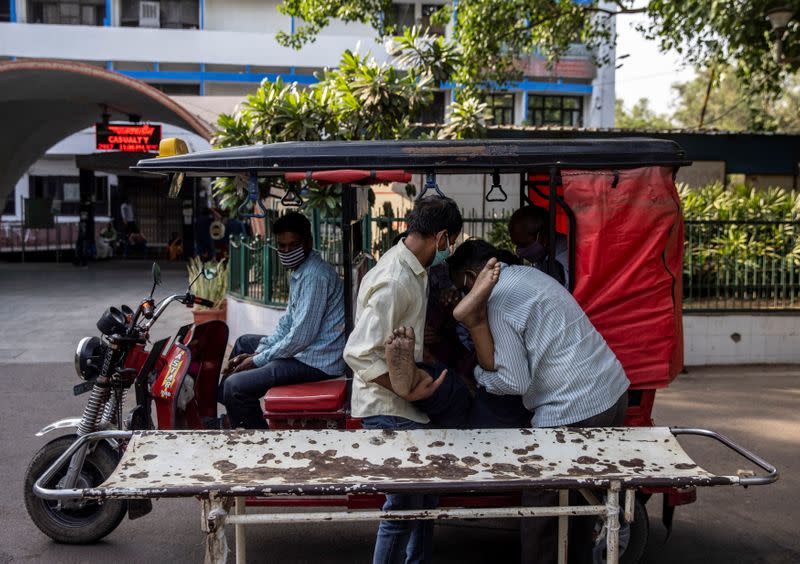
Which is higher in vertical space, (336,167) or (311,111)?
(311,111)

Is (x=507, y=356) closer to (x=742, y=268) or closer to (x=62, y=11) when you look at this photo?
(x=742, y=268)

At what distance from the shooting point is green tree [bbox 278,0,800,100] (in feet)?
27.5

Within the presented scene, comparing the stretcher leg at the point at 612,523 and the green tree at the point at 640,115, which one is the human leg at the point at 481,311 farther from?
the green tree at the point at 640,115

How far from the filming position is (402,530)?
3.46 metres

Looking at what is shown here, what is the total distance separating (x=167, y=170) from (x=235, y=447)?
1.45 m

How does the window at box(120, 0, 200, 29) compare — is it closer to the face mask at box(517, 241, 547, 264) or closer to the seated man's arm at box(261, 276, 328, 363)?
the seated man's arm at box(261, 276, 328, 363)

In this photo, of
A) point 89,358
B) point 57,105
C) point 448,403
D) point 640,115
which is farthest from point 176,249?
point 640,115

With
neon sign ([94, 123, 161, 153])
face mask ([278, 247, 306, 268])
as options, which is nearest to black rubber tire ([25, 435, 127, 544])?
face mask ([278, 247, 306, 268])

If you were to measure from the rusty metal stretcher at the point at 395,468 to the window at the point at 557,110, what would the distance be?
27379 millimetres

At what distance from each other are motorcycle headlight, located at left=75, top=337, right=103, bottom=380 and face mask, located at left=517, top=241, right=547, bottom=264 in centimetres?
242

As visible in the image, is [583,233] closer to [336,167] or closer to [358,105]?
[336,167]

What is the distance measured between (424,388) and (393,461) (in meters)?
0.33

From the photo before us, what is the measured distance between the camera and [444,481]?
313 centimetres

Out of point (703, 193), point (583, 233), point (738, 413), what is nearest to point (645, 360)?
point (583, 233)
